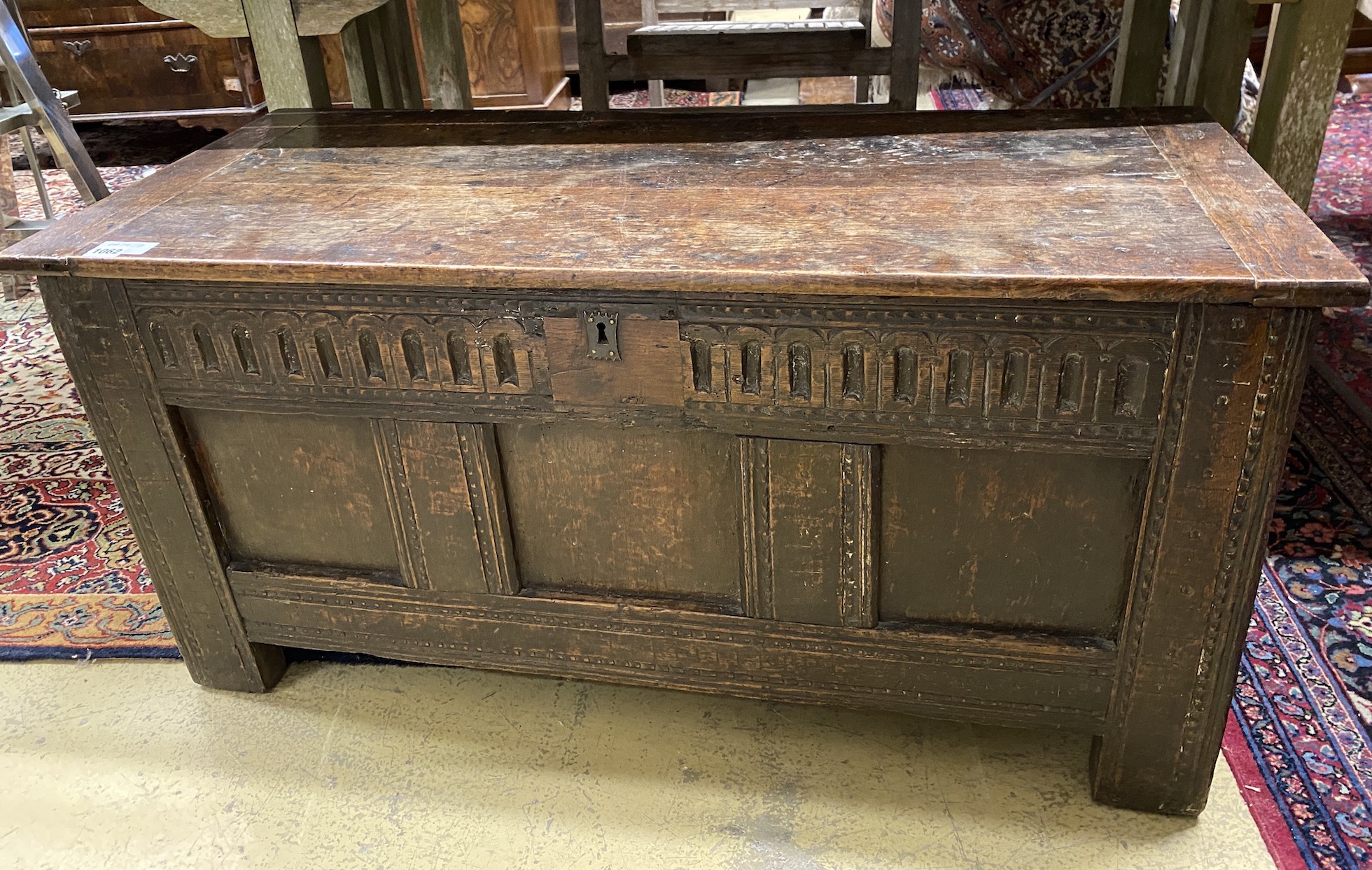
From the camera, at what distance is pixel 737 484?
Answer: 159cm

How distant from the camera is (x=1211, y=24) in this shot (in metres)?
2.20

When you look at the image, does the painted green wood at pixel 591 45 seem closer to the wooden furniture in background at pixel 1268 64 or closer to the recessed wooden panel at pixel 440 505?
the wooden furniture in background at pixel 1268 64

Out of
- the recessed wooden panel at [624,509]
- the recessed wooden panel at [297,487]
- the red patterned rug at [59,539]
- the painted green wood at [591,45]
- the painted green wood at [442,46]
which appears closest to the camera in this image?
the recessed wooden panel at [624,509]

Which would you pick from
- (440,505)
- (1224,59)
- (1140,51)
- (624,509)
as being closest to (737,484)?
(624,509)

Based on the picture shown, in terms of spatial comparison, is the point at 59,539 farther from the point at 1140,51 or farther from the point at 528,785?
the point at 1140,51

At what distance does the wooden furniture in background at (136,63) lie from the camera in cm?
509

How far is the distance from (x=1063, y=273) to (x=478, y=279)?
29.2 inches

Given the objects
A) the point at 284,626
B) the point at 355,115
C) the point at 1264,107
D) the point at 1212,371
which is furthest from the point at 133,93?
the point at 1212,371

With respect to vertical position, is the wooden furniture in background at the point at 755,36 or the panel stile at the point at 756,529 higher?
the wooden furniture in background at the point at 755,36

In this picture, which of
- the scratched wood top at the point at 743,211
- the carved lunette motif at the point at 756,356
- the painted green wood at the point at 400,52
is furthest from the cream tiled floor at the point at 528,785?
the painted green wood at the point at 400,52

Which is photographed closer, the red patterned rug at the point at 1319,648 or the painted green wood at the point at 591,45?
the red patterned rug at the point at 1319,648

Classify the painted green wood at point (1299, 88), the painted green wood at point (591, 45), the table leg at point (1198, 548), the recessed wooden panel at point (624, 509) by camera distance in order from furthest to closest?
the painted green wood at point (591, 45)
the painted green wood at point (1299, 88)
the recessed wooden panel at point (624, 509)
the table leg at point (1198, 548)

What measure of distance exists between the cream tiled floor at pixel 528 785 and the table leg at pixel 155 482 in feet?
0.31

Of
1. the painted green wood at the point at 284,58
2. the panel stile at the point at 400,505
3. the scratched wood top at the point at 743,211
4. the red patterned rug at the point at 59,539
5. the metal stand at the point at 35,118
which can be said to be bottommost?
the red patterned rug at the point at 59,539
